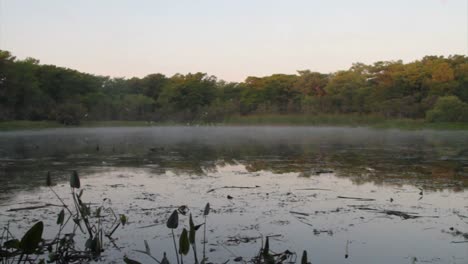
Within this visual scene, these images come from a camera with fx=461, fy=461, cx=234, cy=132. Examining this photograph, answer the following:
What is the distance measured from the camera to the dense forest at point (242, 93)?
48500mm

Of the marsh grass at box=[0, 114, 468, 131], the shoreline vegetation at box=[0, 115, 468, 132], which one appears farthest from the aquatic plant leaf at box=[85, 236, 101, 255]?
the marsh grass at box=[0, 114, 468, 131]

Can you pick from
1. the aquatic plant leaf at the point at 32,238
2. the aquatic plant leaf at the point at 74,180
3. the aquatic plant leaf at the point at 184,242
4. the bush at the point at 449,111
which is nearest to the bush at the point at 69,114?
the bush at the point at 449,111

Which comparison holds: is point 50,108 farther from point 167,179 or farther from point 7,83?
point 167,179

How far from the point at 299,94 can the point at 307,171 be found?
58831 millimetres

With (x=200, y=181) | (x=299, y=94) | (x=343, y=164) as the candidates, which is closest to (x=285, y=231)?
(x=200, y=181)

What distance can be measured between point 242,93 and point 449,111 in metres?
37.1

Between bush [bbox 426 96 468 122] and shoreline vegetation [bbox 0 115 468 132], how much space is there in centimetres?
100

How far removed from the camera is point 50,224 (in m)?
6.10

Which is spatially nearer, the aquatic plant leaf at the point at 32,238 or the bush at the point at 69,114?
the aquatic plant leaf at the point at 32,238

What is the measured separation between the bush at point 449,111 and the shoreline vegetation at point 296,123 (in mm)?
1004

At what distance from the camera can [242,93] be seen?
248ft

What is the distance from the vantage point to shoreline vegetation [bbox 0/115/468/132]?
141 feet

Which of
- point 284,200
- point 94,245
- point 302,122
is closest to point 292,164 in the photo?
point 284,200

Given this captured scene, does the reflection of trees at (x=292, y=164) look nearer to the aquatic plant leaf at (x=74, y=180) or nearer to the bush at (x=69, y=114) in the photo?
the aquatic plant leaf at (x=74, y=180)
